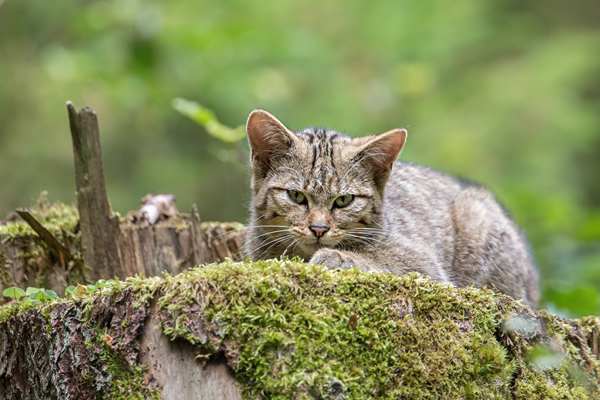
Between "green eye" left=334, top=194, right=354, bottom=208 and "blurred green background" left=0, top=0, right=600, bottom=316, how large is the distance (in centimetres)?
183

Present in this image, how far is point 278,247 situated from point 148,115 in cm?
658

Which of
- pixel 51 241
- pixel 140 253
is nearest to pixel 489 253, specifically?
pixel 140 253

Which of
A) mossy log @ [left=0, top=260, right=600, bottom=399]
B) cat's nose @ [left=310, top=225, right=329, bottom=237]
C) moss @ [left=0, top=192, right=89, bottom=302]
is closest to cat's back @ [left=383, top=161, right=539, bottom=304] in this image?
cat's nose @ [left=310, top=225, right=329, bottom=237]

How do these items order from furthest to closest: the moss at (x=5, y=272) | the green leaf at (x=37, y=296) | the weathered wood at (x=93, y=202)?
the moss at (x=5, y=272) < the weathered wood at (x=93, y=202) < the green leaf at (x=37, y=296)

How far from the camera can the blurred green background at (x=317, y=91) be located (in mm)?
A: 8211

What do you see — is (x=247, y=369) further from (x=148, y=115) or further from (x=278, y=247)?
(x=148, y=115)

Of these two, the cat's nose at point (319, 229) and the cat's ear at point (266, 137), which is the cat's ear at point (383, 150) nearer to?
the cat's ear at point (266, 137)

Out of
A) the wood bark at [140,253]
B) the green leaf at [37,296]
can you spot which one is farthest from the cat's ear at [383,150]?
the green leaf at [37,296]

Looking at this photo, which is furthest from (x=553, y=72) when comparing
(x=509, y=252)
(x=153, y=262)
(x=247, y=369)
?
(x=247, y=369)

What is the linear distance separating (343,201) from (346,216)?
0.45 ft

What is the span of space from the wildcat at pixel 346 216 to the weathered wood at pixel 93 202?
1.22 m

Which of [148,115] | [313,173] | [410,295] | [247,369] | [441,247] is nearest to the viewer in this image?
[247,369]

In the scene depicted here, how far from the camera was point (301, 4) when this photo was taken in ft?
40.4

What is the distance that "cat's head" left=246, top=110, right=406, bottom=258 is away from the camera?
13.8 feet
